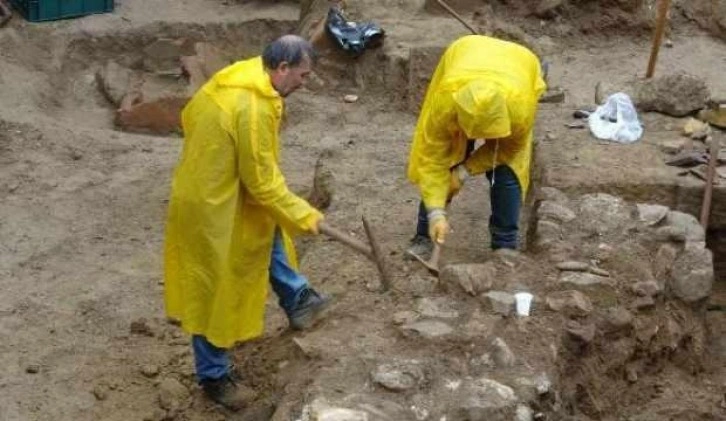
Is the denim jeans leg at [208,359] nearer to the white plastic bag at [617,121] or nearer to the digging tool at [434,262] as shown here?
the digging tool at [434,262]

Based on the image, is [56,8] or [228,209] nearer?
[228,209]

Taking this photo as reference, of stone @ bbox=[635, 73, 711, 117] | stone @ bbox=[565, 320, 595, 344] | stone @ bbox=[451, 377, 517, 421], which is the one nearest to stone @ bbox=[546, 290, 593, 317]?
stone @ bbox=[565, 320, 595, 344]

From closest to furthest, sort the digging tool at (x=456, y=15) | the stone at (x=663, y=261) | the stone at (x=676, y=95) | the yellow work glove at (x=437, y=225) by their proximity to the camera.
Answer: the yellow work glove at (x=437, y=225), the stone at (x=663, y=261), the stone at (x=676, y=95), the digging tool at (x=456, y=15)

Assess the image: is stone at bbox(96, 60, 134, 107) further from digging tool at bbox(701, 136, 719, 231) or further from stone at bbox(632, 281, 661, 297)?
stone at bbox(632, 281, 661, 297)

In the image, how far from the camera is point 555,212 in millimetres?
6652

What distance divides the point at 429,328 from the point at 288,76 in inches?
48.4

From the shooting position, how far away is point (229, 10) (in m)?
Answer: 11.1

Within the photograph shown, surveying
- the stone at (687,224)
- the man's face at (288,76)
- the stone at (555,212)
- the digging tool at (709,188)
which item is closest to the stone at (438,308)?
the stone at (555,212)

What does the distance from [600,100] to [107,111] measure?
12.4 ft

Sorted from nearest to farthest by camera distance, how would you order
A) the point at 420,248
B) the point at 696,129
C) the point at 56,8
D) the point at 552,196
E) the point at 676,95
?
the point at 420,248 < the point at 552,196 < the point at 696,129 < the point at 676,95 < the point at 56,8

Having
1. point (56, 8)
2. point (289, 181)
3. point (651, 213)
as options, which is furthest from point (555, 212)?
point (56, 8)

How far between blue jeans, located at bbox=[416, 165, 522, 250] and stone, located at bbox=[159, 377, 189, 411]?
146cm

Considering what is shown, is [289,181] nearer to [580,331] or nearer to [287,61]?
[580,331]

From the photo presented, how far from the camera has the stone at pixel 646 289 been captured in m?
6.10
